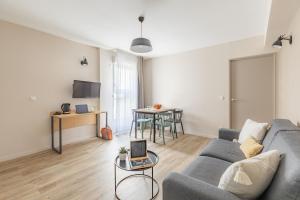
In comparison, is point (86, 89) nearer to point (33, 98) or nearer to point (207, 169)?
point (33, 98)

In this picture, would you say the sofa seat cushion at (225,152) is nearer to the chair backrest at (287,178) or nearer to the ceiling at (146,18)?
the chair backrest at (287,178)

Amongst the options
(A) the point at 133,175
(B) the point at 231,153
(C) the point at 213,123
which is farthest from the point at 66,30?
(C) the point at 213,123

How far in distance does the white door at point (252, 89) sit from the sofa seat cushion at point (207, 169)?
2595mm

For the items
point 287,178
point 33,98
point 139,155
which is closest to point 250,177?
point 287,178

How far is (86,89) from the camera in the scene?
4004 mm

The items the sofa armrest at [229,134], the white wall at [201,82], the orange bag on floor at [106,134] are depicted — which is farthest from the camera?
the orange bag on floor at [106,134]

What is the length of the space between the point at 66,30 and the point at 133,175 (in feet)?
10.3

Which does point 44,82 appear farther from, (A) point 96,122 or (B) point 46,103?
(A) point 96,122

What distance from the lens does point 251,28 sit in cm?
322

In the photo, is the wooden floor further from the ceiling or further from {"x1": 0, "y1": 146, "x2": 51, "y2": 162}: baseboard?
the ceiling

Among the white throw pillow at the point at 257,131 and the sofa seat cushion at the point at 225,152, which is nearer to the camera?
the sofa seat cushion at the point at 225,152

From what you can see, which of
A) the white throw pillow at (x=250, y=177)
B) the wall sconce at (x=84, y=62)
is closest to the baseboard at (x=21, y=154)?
the wall sconce at (x=84, y=62)

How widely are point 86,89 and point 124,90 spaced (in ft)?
4.25

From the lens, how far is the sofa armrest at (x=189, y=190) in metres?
1.05
